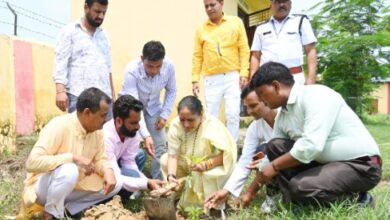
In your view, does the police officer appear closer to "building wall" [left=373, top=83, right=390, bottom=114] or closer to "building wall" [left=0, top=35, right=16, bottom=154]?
"building wall" [left=0, top=35, right=16, bottom=154]

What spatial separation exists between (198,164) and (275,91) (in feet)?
3.76

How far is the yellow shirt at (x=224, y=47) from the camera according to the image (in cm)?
518

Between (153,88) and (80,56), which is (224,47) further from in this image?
(80,56)

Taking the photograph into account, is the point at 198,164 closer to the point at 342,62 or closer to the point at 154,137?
the point at 154,137

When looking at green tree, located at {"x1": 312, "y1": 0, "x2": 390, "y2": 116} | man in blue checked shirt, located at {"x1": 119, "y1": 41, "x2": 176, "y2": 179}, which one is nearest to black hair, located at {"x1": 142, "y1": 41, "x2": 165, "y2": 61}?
man in blue checked shirt, located at {"x1": 119, "y1": 41, "x2": 176, "y2": 179}

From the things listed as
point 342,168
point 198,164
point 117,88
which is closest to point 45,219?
point 198,164

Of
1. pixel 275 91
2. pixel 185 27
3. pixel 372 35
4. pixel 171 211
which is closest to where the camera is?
pixel 275 91

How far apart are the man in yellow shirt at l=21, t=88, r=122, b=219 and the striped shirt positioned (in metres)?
1.01

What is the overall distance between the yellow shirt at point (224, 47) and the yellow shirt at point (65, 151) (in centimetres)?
178

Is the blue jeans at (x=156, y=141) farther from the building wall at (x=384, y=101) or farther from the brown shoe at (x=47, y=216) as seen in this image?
the building wall at (x=384, y=101)

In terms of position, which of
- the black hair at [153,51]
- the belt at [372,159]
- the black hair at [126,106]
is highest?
the black hair at [153,51]

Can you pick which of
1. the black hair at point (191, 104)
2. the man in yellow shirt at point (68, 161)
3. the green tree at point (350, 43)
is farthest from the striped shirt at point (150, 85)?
the green tree at point (350, 43)

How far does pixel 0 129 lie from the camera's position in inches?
242

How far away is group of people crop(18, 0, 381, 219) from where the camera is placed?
127 inches
